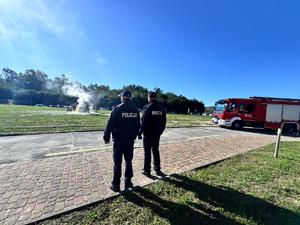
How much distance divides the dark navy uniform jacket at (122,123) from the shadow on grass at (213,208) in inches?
42.0

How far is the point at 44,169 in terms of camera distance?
5.67 meters

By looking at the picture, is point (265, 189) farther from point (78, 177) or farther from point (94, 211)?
point (78, 177)

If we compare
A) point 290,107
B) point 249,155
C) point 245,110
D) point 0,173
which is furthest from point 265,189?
point 290,107

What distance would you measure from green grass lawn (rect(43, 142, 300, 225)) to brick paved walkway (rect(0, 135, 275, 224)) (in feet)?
1.21

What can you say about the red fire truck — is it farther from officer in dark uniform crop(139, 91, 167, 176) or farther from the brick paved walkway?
officer in dark uniform crop(139, 91, 167, 176)

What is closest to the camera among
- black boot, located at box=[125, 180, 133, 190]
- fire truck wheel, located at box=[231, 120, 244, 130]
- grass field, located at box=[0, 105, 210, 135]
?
black boot, located at box=[125, 180, 133, 190]

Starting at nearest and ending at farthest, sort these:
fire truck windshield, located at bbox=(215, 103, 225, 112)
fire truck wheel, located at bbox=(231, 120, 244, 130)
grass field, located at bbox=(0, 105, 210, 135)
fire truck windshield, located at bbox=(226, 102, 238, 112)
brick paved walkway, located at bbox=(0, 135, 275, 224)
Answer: brick paved walkway, located at bbox=(0, 135, 275, 224), grass field, located at bbox=(0, 105, 210, 135), fire truck wheel, located at bbox=(231, 120, 244, 130), fire truck windshield, located at bbox=(226, 102, 238, 112), fire truck windshield, located at bbox=(215, 103, 225, 112)

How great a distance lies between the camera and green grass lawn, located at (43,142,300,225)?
11.4 ft

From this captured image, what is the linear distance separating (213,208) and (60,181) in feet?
10.3

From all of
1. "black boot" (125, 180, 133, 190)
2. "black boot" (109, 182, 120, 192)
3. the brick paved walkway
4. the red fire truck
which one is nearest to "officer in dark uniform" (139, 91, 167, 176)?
the brick paved walkway

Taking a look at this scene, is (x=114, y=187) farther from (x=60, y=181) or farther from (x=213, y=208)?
(x=213, y=208)

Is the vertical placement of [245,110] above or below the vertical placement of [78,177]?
above

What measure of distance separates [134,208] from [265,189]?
2860mm

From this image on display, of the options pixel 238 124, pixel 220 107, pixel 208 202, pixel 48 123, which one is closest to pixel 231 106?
pixel 220 107
